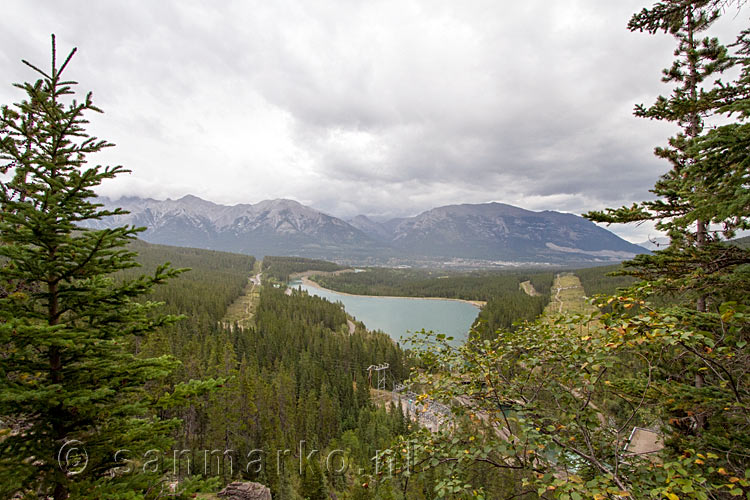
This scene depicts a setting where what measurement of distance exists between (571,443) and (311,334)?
191ft

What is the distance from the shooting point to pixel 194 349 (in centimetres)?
3591

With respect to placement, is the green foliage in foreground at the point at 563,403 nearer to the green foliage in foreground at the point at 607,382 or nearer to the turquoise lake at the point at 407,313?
the green foliage in foreground at the point at 607,382

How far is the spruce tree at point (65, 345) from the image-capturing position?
12.3 ft

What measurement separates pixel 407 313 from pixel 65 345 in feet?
379

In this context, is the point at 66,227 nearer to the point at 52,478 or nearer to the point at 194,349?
the point at 52,478

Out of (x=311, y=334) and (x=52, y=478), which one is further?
(x=311, y=334)

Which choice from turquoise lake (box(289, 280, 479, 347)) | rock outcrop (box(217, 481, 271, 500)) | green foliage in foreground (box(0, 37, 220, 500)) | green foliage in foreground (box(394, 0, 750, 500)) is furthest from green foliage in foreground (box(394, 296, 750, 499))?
turquoise lake (box(289, 280, 479, 347))

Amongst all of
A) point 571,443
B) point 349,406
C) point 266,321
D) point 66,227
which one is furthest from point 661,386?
point 266,321
